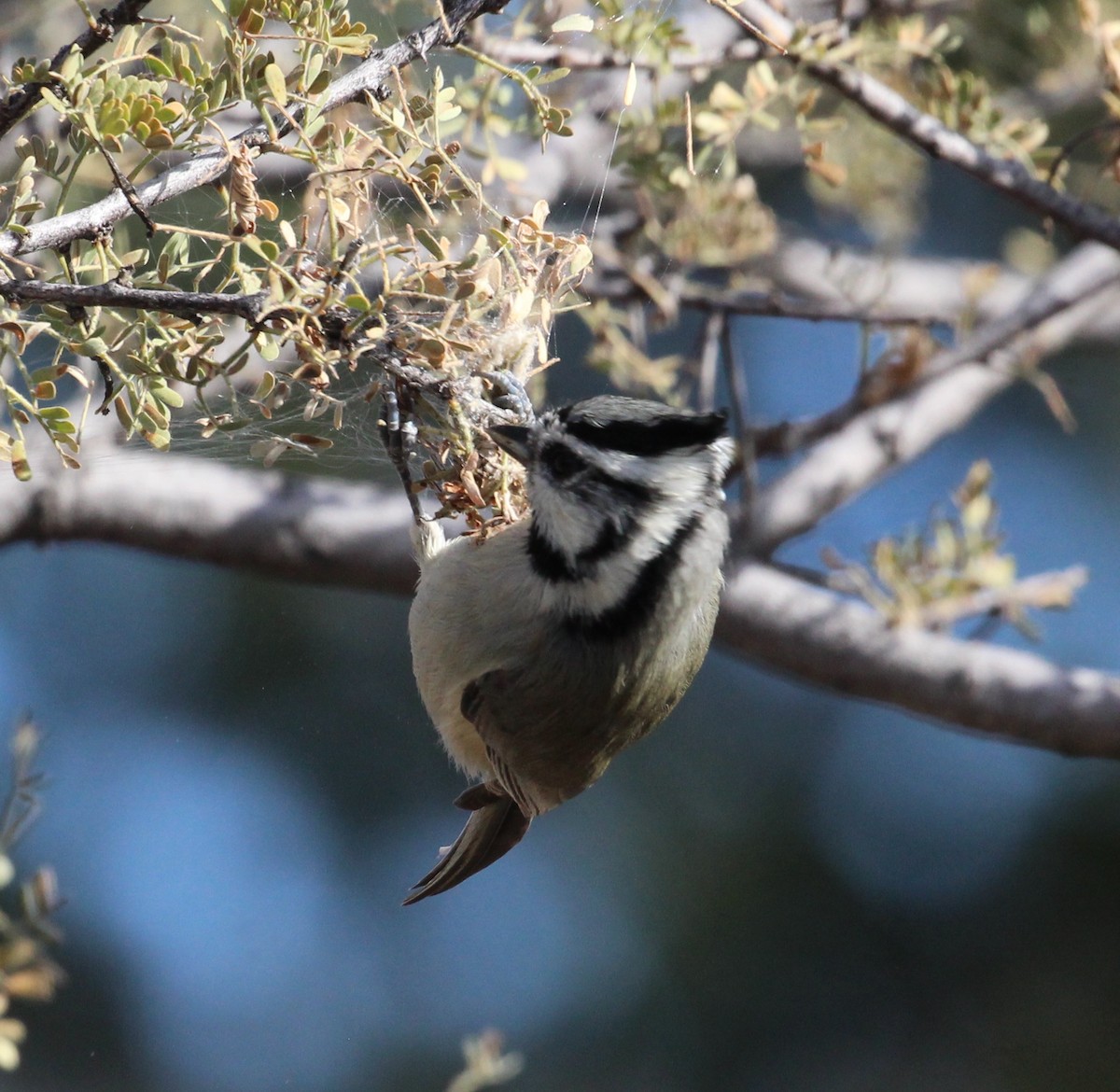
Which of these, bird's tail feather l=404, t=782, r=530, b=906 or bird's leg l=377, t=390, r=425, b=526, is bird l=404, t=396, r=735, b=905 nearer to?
bird's tail feather l=404, t=782, r=530, b=906

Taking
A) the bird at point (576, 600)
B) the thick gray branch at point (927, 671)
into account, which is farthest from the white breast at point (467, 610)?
the thick gray branch at point (927, 671)

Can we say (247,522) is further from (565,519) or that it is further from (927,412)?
(927,412)

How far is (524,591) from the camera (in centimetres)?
186

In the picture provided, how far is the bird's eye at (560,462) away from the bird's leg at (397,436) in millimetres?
173

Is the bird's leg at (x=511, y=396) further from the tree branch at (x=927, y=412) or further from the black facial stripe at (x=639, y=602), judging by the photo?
the tree branch at (x=927, y=412)

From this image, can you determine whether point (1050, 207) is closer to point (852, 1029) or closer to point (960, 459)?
point (960, 459)

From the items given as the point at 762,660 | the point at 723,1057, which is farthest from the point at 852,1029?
the point at 762,660

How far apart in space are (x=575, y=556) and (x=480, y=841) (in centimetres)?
65

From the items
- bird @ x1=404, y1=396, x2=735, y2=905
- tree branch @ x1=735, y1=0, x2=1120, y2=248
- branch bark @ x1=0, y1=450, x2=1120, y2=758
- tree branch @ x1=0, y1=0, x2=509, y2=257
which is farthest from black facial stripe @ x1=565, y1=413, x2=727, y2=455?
branch bark @ x1=0, y1=450, x2=1120, y2=758

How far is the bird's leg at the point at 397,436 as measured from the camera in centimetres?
152

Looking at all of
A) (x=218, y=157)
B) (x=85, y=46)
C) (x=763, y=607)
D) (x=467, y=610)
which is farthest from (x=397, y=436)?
(x=763, y=607)

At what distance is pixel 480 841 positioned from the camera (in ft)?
7.16

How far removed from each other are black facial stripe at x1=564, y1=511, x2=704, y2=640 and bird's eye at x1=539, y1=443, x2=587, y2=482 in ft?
0.73

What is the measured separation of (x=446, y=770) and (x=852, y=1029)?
2.62 metres
